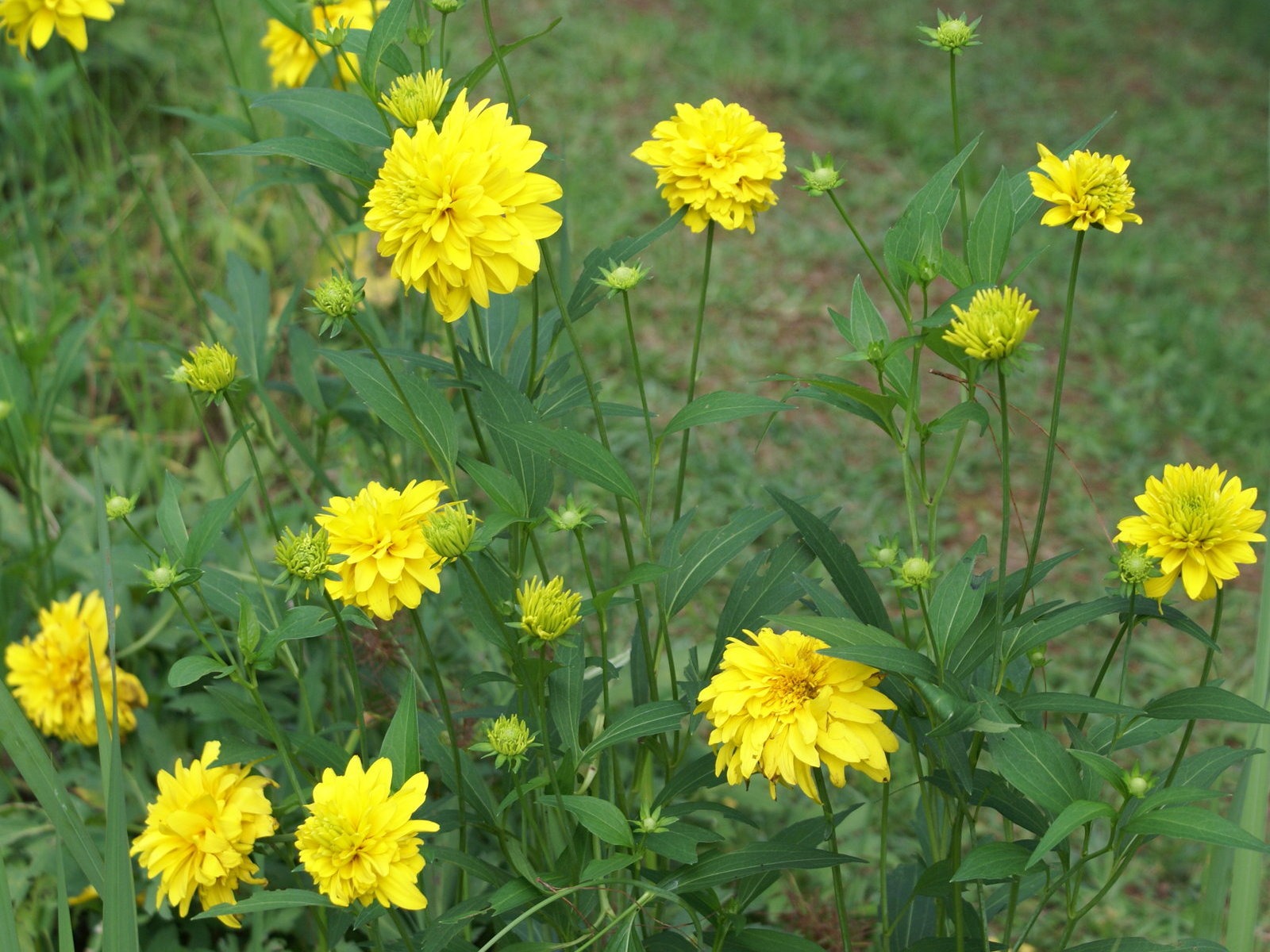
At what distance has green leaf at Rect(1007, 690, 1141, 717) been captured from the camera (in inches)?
31.0

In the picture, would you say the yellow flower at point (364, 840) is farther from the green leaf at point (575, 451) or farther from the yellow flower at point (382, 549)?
the green leaf at point (575, 451)

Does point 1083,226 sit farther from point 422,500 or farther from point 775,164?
point 422,500

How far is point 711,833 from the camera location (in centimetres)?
95

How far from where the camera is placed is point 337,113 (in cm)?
101

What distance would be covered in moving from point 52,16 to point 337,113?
1.61 ft

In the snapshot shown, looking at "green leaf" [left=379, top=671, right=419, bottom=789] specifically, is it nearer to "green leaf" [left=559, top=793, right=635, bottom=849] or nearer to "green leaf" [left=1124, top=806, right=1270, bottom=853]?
"green leaf" [left=559, top=793, right=635, bottom=849]

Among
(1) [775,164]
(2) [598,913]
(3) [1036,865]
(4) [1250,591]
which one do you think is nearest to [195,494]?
(2) [598,913]

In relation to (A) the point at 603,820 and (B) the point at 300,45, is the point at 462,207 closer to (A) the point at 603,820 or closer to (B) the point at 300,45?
(A) the point at 603,820

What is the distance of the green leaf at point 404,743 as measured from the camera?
860mm

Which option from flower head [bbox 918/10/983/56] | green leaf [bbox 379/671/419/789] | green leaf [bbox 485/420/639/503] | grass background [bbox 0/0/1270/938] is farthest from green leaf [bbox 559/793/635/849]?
grass background [bbox 0/0/1270/938]

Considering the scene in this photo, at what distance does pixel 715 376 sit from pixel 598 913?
1443mm

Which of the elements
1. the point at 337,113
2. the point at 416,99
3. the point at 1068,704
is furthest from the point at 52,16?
the point at 1068,704

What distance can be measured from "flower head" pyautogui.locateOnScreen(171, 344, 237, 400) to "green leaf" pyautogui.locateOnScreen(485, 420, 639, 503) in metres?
0.25

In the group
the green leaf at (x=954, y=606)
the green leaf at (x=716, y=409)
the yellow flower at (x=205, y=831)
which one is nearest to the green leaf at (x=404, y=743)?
the yellow flower at (x=205, y=831)
